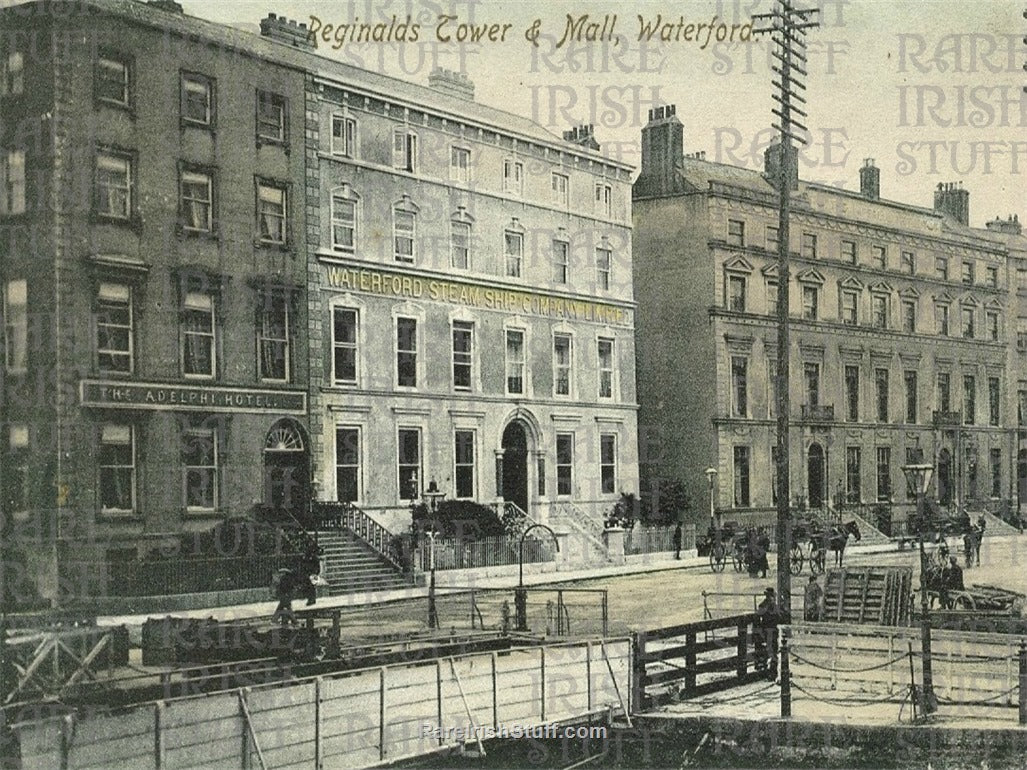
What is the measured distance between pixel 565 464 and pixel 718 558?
6.55 metres

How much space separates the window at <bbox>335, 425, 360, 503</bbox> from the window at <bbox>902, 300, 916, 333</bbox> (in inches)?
1373

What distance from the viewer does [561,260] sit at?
44344 millimetres

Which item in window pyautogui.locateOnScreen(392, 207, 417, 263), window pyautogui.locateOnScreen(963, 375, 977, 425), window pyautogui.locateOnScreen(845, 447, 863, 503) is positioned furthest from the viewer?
window pyautogui.locateOnScreen(963, 375, 977, 425)

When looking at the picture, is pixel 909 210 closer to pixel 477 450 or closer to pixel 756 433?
pixel 756 433

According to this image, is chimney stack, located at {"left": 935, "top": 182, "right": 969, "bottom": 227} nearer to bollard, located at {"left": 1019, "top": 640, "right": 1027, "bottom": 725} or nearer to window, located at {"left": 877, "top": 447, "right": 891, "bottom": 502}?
window, located at {"left": 877, "top": 447, "right": 891, "bottom": 502}

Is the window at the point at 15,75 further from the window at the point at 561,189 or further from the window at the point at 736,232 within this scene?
the window at the point at 736,232

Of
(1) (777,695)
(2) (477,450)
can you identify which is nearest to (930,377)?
(2) (477,450)

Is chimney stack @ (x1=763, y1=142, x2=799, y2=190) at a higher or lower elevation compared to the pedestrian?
higher

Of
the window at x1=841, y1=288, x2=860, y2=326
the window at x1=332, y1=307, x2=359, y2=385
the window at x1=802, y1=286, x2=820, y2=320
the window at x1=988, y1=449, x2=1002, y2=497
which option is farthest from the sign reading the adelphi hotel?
the window at x1=988, y1=449, x2=1002, y2=497

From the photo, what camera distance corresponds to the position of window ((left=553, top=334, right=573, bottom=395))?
1719 inches

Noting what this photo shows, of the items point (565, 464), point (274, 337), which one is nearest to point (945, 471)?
point (565, 464)

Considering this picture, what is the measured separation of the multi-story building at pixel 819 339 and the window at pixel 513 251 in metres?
12.0

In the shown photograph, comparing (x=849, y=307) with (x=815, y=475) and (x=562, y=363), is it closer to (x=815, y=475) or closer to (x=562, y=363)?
(x=815, y=475)

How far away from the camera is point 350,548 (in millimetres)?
34188
